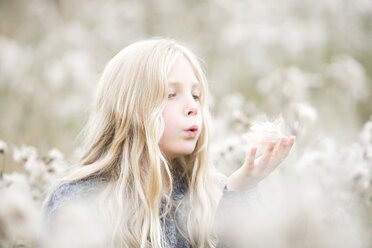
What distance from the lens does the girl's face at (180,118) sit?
5.64 feet

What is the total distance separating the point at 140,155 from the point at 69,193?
0.30 metres

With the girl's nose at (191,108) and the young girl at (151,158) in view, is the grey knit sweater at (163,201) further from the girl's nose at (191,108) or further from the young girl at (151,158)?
the girl's nose at (191,108)

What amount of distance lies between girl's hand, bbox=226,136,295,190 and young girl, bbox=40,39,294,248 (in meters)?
0.03

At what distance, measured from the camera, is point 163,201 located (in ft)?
5.97

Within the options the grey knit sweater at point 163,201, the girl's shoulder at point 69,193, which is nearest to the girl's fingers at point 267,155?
the grey knit sweater at point 163,201

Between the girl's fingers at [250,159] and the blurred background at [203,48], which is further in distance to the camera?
the blurred background at [203,48]

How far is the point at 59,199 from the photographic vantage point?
65.8 inches

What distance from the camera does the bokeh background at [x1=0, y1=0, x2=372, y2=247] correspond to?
123 inches

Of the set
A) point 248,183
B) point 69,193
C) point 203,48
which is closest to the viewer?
point 248,183

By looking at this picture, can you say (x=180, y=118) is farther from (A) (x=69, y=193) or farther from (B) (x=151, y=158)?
(A) (x=69, y=193)

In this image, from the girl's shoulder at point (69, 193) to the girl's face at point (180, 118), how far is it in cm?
29

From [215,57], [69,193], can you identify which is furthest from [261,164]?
[215,57]

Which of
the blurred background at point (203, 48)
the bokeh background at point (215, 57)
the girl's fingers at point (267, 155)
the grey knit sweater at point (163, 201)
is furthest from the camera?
the blurred background at point (203, 48)

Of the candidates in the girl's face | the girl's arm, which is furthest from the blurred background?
the girl's arm
